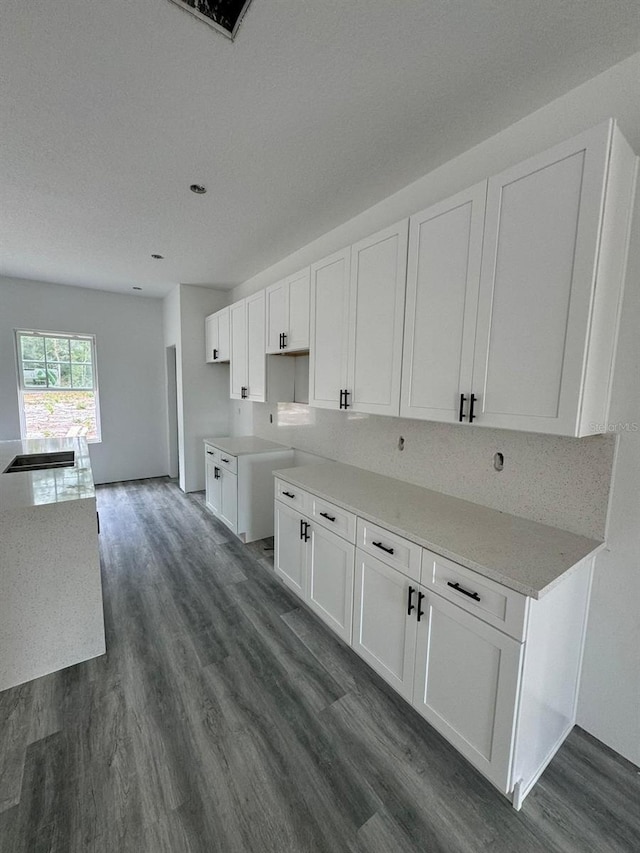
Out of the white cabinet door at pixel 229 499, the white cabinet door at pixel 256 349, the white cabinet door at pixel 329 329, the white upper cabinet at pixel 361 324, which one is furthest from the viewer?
the white cabinet door at pixel 229 499

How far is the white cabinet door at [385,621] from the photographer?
5.28 feet

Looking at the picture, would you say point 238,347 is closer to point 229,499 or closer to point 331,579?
point 229,499

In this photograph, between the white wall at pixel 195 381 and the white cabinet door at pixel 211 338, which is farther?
the white wall at pixel 195 381

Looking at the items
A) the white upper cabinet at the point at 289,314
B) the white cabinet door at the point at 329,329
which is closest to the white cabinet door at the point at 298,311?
the white upper cabinet at the point at 289,314

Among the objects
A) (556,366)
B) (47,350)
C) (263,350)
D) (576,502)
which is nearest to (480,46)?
(556,366)

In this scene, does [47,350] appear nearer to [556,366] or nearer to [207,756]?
[207,756]

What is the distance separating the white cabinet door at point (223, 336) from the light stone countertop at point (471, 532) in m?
2.42

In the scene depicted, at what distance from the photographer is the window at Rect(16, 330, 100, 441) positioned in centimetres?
461

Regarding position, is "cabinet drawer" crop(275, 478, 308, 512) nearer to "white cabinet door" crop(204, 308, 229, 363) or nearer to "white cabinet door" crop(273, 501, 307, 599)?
"white cabinet door" crop(273, 501, 307, 599)

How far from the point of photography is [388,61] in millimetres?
1350

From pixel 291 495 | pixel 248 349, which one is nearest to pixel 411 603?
pixel 291 495

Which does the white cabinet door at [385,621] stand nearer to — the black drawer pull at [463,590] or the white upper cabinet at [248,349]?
the black drawer pull at [463,590]

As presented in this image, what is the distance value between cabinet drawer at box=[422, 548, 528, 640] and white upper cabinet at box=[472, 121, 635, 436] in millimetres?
613

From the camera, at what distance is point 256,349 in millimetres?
3447
